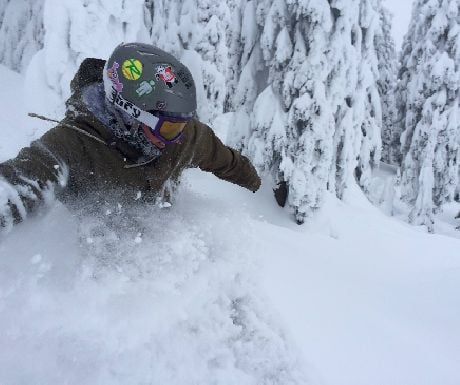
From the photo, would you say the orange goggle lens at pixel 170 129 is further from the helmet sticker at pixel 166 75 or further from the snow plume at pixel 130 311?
the snow plume at pixel 130 311

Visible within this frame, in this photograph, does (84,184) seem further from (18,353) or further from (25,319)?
(18,353)

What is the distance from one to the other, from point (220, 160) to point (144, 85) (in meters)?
1.20

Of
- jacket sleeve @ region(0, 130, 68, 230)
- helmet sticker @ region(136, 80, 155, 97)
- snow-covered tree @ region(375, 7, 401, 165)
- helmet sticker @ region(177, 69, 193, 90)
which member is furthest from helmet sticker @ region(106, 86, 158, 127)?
snow-covered tree @ region(375, 7, 401, 165)

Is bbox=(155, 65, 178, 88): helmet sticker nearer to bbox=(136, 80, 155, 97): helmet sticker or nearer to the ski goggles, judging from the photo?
bbox=(136, 80, 155, 97): helmet sticker

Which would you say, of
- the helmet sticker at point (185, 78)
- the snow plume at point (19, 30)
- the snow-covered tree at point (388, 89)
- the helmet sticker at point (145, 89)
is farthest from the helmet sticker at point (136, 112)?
the snow-covered tree at point (388, 89)

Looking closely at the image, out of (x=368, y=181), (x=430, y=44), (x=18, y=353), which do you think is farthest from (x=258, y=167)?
(x=430, y=44)

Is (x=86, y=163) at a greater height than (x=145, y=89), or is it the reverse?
(x=145, y=89)

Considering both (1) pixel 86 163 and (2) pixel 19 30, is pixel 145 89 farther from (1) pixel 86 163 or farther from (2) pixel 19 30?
(2) pixel 19 30

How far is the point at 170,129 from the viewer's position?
300 centimetres

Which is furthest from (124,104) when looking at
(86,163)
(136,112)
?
(86,163)

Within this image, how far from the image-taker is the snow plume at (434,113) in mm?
15750

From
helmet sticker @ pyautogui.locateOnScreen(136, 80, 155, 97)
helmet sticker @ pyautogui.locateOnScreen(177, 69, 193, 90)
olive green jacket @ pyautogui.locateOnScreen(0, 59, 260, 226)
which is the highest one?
helmet sticker @ pyautogui.locateOnScreen(177, 69, 193, 90)

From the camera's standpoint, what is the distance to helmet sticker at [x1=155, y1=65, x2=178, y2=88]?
296cm

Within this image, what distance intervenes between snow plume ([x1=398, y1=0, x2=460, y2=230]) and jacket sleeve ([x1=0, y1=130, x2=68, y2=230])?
16.4 m
